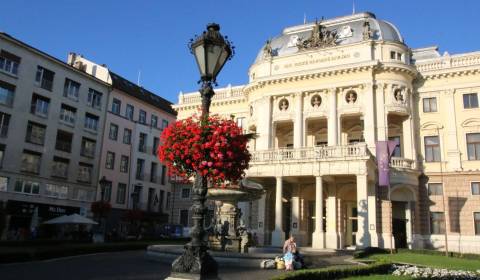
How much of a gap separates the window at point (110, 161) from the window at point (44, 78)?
37.3 feet

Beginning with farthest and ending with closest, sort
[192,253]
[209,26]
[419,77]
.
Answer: [419,77], [209,26], [192,253]

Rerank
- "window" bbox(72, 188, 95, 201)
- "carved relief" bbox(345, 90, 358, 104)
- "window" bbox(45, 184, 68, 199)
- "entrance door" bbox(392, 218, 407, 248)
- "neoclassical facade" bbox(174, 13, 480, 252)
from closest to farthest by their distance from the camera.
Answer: "neoclassical facade" bbox(174, 13, 480, 252), "entrance door" bbox(392, 218, 407, 248), "carved relief" bbox(345, 90, 358, 104), "window" bbox(45, 184, 68, 199), "window" bbox(72, 188, 95, 201)

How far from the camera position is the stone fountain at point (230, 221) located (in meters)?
20.2

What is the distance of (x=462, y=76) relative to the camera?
37812 millimetres

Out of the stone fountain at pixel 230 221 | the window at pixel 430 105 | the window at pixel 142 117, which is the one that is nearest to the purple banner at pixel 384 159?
the window at pixel 430 105

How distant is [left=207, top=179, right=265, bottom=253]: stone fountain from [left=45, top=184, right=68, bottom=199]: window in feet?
95.3

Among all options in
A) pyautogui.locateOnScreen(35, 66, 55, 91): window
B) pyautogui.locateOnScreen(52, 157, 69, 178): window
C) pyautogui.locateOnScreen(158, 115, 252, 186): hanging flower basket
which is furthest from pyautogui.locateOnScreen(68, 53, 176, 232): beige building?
pyautogui.locateOnScreen(158, 115, 252, 186): hanging flower basket

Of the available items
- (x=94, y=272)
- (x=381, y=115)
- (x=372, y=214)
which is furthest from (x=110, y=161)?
(x=94, y=272)

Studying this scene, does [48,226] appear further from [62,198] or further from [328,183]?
[328,183]

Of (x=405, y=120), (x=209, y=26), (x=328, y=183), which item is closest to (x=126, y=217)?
(x=328, y=183)

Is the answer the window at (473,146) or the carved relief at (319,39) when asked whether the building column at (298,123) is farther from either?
the window at (473,146)

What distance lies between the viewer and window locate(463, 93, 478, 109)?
1469 inches

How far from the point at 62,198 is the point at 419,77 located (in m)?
38.5

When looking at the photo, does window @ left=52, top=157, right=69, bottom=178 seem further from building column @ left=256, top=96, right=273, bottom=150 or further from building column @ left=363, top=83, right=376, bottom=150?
building column @ left=363, top=83, right=376, bottom=150
